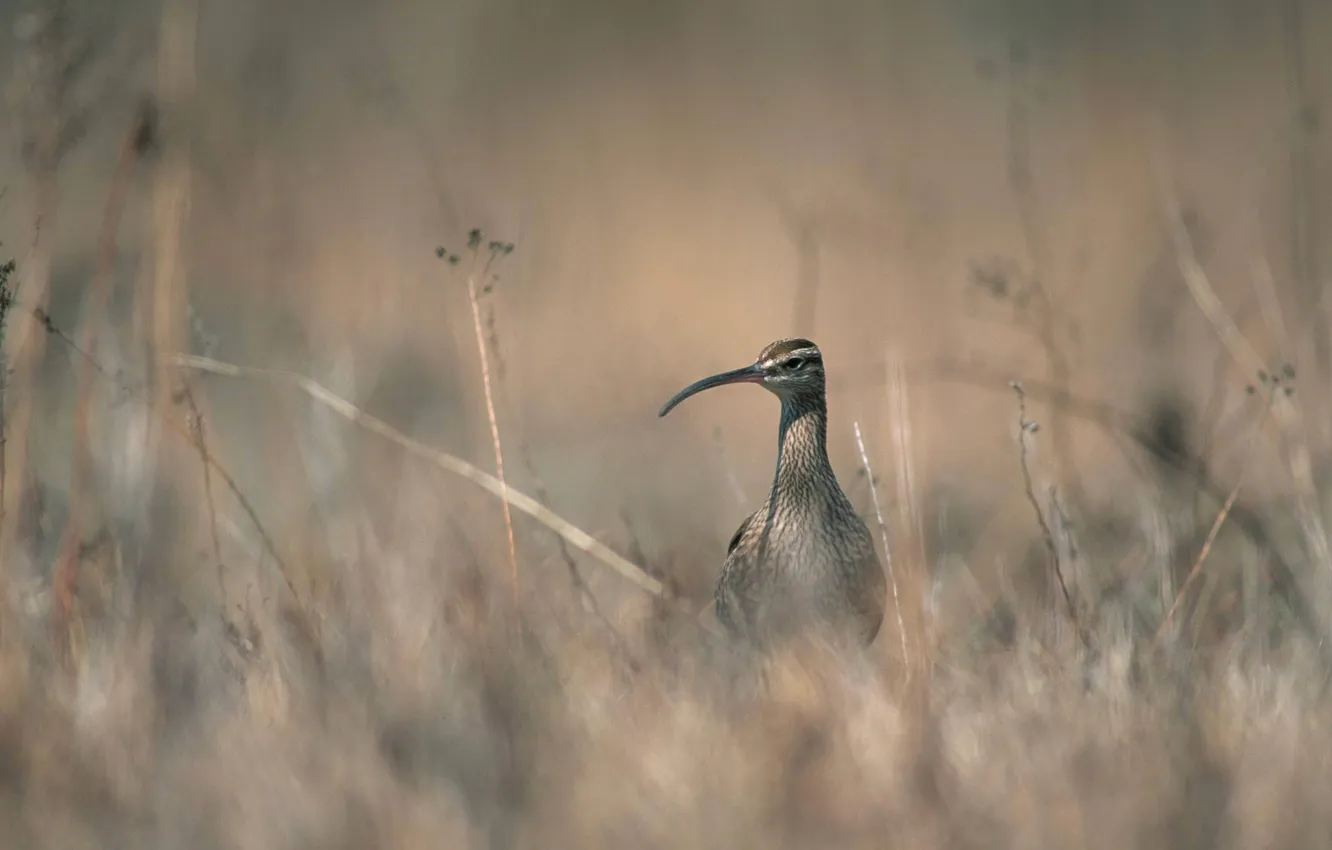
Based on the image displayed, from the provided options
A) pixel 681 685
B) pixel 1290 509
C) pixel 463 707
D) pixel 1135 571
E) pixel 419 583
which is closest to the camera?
pixel 463 707

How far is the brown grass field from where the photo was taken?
2885 mm

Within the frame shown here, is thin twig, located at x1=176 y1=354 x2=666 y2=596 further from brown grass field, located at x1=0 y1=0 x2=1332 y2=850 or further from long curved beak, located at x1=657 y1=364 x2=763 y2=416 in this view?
long curved beak, located at x1=657 y1=364 x2=763 y2=416

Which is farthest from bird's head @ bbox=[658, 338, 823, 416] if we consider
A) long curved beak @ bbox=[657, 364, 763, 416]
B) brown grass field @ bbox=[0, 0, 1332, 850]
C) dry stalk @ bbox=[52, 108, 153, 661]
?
dry stalk @ bbox=[52, 108, 153, 661]

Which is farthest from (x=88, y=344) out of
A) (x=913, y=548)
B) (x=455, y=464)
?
(x=913, y=548)

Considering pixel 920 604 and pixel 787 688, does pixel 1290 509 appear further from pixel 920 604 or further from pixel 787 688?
pixel 787 688

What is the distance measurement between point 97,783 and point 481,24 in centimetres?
1145

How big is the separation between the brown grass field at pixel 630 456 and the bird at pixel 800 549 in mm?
176

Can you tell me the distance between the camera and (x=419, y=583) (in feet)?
14.4

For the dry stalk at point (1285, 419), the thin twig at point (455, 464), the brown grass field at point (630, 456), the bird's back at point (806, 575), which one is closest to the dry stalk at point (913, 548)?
the brown grass field at point (630, 456)

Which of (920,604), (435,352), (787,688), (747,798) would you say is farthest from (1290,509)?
(435,352)

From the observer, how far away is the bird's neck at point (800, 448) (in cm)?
472

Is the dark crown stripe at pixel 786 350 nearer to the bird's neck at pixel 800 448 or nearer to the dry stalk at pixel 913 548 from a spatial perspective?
the bird's neck at pixel 800 448

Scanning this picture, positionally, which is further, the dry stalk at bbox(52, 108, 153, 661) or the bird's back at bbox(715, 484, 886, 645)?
the bird's back at bbox(715, 484, 886, 645)

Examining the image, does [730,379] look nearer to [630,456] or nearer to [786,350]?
[786,350]
